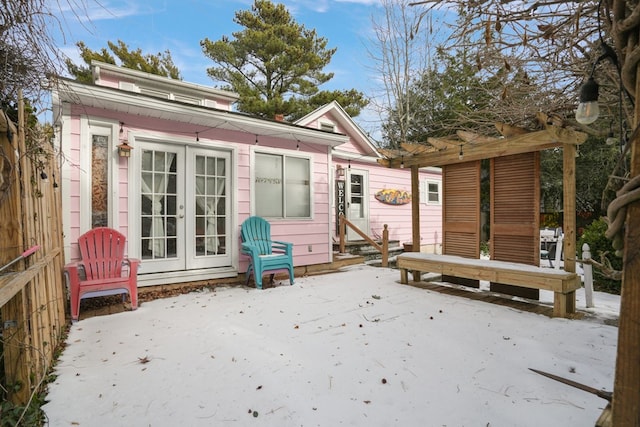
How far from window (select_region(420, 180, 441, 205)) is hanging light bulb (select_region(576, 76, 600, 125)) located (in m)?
9.02

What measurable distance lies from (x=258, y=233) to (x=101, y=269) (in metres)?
2.16

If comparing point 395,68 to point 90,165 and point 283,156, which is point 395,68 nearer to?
point 283,156

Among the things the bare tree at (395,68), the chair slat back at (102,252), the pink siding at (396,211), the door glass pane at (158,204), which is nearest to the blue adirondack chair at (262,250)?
the door glass pane at (158,204)

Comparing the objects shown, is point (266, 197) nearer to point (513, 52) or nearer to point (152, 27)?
point (152, 27)

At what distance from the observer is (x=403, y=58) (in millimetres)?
12539

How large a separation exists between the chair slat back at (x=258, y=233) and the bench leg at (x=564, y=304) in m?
3.79

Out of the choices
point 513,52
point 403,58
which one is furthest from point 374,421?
point 403,58

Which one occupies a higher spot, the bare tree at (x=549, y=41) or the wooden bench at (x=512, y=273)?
the bare tree at (x=549, y=41)

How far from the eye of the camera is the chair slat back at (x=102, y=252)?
3889mm

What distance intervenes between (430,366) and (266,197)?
3.92 m

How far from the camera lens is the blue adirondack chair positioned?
194 inches

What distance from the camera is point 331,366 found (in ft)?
8.17

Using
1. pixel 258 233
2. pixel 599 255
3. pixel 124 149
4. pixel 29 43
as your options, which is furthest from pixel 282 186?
pixel 599 255

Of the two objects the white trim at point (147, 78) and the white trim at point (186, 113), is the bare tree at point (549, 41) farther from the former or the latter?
the white trim at point (147, 78)
